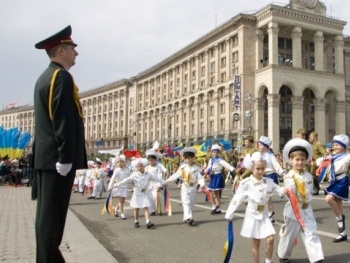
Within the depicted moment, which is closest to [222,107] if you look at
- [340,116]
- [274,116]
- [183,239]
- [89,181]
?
[274,116]

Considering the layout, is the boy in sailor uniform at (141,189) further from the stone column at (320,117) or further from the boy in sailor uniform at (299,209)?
the stone column at (320,117)

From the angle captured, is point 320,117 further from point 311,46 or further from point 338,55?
point 311,46

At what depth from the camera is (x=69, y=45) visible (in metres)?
4.16

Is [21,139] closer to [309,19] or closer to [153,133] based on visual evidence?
[309,19]

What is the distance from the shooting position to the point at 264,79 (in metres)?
59.6

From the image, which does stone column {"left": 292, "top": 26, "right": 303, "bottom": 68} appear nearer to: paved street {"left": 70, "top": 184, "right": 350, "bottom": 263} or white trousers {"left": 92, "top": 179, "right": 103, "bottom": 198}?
white trousers {"left": 92, "top": 179, "right": 103, "bottom": 198}

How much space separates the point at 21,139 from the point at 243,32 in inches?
1487

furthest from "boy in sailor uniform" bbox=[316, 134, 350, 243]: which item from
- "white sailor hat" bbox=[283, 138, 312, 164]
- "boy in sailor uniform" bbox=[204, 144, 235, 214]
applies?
"boy in sailor uniform" bbox=[204, 144, 235, 214]

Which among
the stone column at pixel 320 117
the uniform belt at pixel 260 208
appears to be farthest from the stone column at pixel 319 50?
the uniform belt at pixel 260 208

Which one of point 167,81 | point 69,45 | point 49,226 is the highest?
point 167,81

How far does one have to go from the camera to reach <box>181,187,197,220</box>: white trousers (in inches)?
384

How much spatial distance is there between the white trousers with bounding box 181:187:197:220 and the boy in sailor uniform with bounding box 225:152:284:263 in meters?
3.82

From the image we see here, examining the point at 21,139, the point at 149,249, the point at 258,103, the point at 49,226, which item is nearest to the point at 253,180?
the point at 149,249

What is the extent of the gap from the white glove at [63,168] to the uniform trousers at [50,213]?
18 cm
